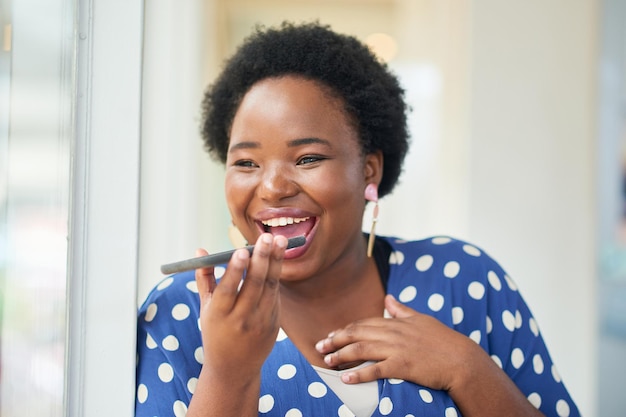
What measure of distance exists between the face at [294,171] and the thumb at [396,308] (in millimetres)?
133

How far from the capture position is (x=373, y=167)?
139 centimetres

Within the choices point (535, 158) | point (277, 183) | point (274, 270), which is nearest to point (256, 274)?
point (274, 270)

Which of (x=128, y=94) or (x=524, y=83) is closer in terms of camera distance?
(x=128, y=94)

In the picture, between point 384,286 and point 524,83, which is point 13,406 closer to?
point 384,286

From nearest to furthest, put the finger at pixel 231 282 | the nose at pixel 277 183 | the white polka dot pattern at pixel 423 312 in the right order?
the finger at pixel 231 282, the white polka dot pattern at pixel 423 312, the nose at pixel 277 183

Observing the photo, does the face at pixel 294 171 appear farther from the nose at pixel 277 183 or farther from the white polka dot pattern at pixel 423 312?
the white polka dot pattern at pixel 423 312

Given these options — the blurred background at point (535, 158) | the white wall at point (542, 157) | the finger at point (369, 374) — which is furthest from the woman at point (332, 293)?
the white wall at point (542, 157)

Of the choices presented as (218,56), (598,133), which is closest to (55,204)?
(598,133)

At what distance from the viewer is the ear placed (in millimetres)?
1375

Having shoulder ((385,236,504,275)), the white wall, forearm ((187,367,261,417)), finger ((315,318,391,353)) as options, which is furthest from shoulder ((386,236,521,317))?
the white wall

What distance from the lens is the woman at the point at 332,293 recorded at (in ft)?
3.47

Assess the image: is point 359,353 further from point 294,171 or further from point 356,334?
point 294,171

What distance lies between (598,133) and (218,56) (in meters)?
2.79

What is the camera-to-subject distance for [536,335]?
1.31m
